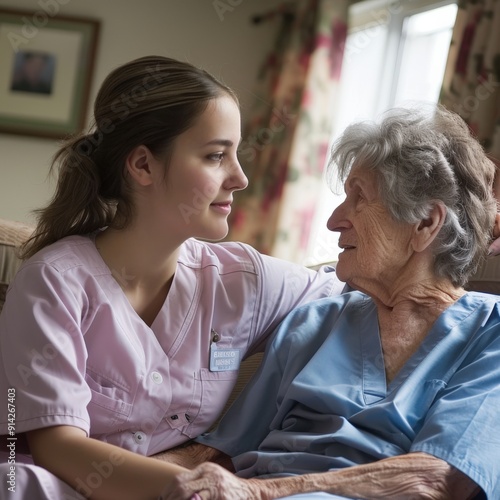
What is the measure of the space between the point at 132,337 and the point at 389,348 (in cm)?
50

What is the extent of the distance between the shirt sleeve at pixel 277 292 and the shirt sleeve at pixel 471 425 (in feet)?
1.48

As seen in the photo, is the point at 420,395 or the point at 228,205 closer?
the point at 420,395

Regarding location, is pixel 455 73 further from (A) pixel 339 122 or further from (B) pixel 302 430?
(B) pixel 302 430

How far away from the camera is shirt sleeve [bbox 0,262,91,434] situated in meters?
1.46

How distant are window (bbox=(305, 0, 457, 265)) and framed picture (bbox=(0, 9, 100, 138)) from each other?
1637mm

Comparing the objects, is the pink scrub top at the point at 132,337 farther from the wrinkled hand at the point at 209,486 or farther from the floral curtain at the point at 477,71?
the floral curtain at the point at 477,71

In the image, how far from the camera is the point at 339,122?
185 inches

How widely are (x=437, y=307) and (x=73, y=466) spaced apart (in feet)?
2.50

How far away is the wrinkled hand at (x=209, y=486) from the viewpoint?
4.28ft

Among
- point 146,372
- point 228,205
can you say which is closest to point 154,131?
point 228,205

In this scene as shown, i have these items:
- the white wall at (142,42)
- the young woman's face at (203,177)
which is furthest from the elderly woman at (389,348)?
the white wall at (142,42)

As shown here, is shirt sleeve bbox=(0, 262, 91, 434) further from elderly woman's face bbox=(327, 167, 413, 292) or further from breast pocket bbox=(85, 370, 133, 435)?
elderly woman's face bbox=(327, 167, 413, 292)

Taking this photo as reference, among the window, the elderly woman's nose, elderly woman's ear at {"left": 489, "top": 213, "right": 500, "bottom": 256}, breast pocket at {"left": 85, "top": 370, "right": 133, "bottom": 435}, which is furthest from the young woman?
the window

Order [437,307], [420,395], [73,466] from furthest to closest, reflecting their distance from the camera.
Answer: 1. [437,307]
2. [420,395]
3. [73,466]
